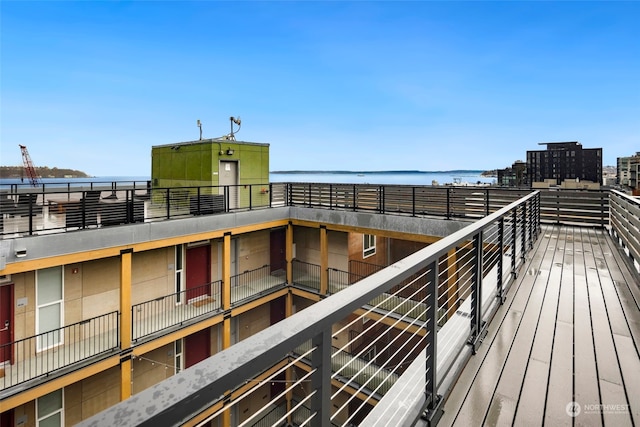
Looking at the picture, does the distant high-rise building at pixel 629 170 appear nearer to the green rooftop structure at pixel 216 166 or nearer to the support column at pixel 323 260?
the support column at pixel 323 260

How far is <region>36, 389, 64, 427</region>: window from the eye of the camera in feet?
25.6

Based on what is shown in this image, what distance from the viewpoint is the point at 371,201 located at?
35.9 feet

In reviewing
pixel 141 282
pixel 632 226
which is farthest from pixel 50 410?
pixel 632 226

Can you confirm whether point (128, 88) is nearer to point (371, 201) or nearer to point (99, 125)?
point (99, 125)

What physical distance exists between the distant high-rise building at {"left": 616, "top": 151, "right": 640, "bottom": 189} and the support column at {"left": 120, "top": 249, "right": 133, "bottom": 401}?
5554 cm

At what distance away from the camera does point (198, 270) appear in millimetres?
11391

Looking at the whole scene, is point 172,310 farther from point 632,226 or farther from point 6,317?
point 632,226

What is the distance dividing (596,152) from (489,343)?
5505cm

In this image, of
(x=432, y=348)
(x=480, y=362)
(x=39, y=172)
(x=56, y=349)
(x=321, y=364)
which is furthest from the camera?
(x=39, y=172)

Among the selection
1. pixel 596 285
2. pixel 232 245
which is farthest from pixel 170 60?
pixel 596 285

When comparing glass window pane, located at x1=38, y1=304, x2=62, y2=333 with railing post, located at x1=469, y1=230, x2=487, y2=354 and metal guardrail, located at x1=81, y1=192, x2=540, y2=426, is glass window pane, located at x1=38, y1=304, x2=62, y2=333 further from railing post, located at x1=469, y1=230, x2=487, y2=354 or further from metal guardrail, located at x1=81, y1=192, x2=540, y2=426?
railing post, located at x1=469, y1=230, x2=487, y2=354

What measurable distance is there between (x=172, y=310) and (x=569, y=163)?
53.8m

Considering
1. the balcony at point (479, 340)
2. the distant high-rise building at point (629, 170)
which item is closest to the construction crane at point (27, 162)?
the balcony at point (479, 340)

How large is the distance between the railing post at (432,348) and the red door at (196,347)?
34.7 feet
